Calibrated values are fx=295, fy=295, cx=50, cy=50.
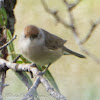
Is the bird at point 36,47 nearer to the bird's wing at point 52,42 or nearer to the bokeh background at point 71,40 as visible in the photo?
the bird's wing at point 52,42

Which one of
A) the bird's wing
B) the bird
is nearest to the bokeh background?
the bird's wing

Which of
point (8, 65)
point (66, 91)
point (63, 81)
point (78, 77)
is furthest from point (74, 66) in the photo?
point (8, 65)

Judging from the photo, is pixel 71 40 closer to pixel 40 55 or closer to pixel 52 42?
pixel 52 42

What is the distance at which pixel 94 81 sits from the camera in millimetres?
5703

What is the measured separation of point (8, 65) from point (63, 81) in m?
2.54

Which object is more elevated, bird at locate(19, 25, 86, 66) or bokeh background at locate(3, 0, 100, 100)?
bird at locate(19, 25, 86, 66)

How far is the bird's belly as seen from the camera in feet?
9.84

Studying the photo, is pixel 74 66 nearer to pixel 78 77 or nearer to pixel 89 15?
pixel 78 77

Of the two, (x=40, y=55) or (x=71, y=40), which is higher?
(x=40, y=55)

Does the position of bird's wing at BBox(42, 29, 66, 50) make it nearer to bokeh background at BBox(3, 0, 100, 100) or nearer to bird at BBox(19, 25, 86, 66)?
bird at BBox(19, 25, 86, 66)

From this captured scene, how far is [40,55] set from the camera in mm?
3035

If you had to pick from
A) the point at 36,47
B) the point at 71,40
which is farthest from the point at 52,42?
the point at 71,40

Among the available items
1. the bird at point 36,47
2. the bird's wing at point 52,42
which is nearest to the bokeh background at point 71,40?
the bird's wing at point 52,42

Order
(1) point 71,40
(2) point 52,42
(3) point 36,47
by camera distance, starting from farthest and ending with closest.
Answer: (1) point 71,40, (2) point 52,42, (3) point 36,47
